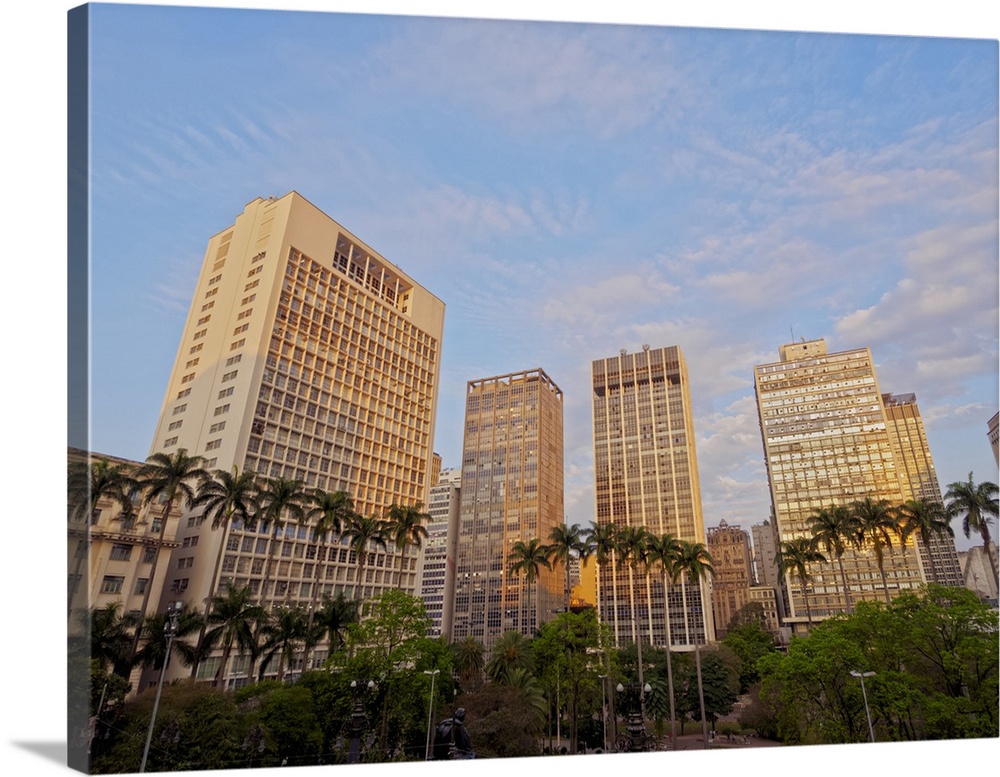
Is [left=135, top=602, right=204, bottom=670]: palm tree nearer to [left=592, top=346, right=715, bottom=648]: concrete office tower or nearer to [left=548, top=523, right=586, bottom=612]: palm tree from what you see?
[left=548, top=523, right=586, bottom=612]: palm tree

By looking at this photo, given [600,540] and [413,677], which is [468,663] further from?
[413,677]

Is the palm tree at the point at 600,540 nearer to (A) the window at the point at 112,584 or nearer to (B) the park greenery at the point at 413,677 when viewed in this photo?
(B) the park greenery at the point at 413,677

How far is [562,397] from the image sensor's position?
593ft

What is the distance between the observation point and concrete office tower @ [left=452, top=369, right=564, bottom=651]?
143m

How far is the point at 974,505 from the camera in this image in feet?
180

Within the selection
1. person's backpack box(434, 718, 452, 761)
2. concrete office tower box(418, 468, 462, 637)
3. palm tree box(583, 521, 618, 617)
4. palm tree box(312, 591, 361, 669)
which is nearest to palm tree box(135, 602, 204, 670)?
palm tree box(312, 591, 361, 669)

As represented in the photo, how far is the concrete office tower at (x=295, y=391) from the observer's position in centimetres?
6656

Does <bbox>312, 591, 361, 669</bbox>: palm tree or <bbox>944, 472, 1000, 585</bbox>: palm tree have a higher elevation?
<bbox>944, 472, 1000, 585</bbox>: palm tree

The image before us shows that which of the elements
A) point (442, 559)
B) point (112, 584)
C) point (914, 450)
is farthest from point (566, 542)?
point (914, 450)

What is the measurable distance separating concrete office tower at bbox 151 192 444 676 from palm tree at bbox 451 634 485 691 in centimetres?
1286

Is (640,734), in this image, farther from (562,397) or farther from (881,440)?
(562,397)

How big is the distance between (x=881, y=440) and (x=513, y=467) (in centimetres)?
8116

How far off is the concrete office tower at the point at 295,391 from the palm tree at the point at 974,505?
182ft

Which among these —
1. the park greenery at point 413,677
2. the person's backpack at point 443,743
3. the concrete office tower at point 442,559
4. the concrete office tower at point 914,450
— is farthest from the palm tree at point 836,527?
the concrete office tower at point 914,450
